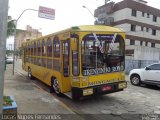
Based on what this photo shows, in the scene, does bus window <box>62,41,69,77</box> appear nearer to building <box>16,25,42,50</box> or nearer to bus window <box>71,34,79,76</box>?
bus window <box>71,34,79,76</box>

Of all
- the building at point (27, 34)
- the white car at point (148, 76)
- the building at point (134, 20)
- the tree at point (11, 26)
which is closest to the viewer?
the white car at point (148, 76)

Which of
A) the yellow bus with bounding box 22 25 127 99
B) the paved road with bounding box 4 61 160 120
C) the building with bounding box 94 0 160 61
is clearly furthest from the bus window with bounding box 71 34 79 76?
the building with bounding box 94 0 160 61

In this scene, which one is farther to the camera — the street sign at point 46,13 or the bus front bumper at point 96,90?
the street sign at point 46,13

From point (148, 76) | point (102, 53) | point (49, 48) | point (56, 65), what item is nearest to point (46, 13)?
point (49, 48)

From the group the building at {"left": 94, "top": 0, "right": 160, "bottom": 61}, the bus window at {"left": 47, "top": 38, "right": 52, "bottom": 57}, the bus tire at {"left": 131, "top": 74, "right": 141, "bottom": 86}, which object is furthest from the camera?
the building at {"left": 94, "top": 0, "right": 160, "bottom": 61}

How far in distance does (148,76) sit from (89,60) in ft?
22.2

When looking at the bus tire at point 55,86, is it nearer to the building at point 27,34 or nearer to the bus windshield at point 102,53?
the bus windshield at point 102,53

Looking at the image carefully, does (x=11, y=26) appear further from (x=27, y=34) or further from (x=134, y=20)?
(x=27, y=34)

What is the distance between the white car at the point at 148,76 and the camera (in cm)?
1324

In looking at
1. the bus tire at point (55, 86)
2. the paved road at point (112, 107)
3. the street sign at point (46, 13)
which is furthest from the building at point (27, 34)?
the paved road at point (112, 107)

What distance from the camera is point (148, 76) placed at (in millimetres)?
13734

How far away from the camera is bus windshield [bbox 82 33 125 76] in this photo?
26.7 feet

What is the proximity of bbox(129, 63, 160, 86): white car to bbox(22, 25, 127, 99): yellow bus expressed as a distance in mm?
4914

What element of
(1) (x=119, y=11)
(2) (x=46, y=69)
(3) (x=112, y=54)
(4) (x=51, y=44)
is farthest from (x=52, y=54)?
(1) (x=119, y=11)
